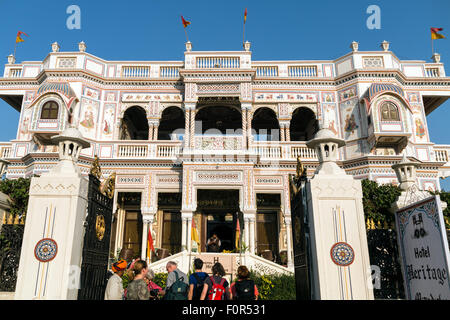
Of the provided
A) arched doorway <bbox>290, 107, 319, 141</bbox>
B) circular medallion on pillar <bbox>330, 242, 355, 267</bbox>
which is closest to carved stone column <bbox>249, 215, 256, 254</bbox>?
arched doorway <bbox>290, 107, 319, 141</bbox>

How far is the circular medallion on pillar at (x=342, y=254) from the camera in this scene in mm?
5691

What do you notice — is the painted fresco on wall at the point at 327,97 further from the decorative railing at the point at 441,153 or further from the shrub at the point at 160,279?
the shrub at the point at 160,279

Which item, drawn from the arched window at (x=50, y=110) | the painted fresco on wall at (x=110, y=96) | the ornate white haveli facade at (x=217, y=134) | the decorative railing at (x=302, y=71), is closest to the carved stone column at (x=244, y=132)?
the ornate white haveli facade at (x=217, y=134)

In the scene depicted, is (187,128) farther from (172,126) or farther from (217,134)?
(172,126)

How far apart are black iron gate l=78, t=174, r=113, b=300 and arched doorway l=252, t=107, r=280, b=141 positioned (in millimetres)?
15149

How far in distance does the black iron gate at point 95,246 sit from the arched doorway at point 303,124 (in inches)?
651

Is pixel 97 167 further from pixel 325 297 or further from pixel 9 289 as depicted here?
pixel 325 297

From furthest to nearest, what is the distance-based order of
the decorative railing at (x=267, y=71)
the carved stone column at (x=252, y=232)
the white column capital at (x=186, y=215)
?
the decorative railing at (x=267, y=71) → the white column capital at (x=186, y=215) → the carved stone column at (x=252, y=232)

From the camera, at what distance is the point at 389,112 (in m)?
18.4

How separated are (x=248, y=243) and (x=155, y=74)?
1216 cm

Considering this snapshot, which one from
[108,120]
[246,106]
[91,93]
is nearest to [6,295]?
[108,120]

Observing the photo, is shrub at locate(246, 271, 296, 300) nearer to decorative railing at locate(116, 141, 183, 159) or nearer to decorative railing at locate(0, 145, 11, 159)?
decorative railing at locate(116, 141, 183, 159)

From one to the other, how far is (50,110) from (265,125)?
13.8 meters

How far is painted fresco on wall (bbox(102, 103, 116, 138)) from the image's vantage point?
1961cm
